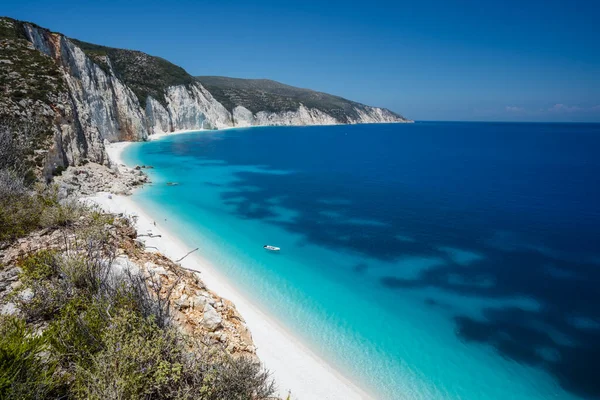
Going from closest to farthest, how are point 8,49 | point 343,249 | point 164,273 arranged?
1. point 164,273
2. point 343,249
3. point 8,49

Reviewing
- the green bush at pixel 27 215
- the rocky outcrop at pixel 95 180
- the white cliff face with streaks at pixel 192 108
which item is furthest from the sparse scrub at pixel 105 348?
the white cliff face with streaks at pixel 192 108

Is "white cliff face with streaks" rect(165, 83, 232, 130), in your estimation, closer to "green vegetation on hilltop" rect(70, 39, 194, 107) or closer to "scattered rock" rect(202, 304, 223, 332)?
"green vegetation on hilltop" rect(70, 39, 194, 107)

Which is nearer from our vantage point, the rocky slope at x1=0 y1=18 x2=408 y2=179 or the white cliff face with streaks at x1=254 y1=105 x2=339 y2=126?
the rocky slope at x1=0 y1=18 x2=408 y2=179

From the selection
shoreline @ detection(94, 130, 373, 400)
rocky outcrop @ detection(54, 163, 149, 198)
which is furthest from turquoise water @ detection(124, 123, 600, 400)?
rocky outcrop @ detection(54, 163, 149, 198)

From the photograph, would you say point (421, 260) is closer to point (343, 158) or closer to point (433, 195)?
point (433, 195)

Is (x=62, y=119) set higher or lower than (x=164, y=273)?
higher

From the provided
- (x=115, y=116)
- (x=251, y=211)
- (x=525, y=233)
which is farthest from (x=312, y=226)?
(x=115, y=116)

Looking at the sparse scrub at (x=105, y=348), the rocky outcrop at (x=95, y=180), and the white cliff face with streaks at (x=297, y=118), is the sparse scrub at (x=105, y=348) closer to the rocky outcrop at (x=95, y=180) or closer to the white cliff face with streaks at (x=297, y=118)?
the rocky outcrop at (x=95, y=180)
